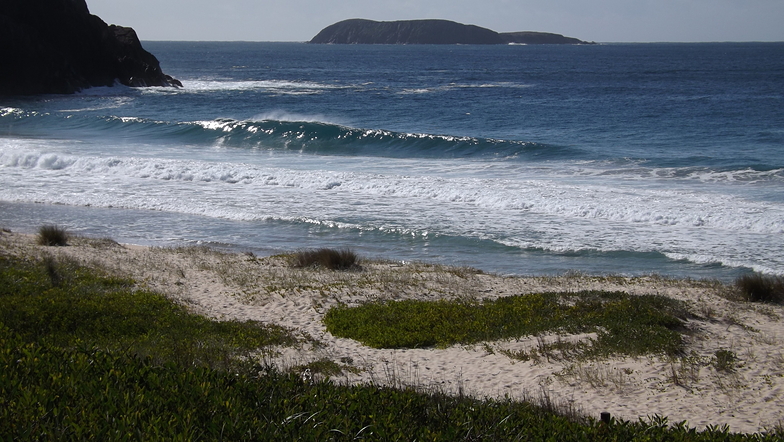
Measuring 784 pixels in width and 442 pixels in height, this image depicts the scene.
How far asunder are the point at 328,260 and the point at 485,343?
549 cm

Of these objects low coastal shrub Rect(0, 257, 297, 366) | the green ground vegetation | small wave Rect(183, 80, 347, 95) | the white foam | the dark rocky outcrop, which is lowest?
the white foam

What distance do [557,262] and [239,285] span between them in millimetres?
7713

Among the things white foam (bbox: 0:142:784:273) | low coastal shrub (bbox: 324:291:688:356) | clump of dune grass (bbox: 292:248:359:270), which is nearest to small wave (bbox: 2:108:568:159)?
white foam (bbox: 0:142:784:273)

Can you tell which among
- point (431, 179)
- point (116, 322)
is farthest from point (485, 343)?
point (431, 179)

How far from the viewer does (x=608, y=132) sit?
3709 centimetres

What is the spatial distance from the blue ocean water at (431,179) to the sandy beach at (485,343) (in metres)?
2.30

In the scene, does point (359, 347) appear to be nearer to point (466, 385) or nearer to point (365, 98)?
point (466, 385)

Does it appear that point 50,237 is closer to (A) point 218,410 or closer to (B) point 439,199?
(B) point 439,199

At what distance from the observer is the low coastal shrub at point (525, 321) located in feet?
30.2

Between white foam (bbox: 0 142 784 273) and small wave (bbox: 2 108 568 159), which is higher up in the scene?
small wave (bbox: 2 108 568 159)

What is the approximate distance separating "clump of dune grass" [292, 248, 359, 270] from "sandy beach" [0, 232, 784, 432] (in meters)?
0.35

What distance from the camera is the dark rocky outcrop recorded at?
57250 mm

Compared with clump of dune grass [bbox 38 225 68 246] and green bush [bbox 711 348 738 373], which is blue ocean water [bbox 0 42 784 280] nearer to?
clump of dune grass [bbox 38 225 68 246]

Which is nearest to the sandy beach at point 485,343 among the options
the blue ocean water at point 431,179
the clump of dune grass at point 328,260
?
the clump of dune grass at point 328,260
